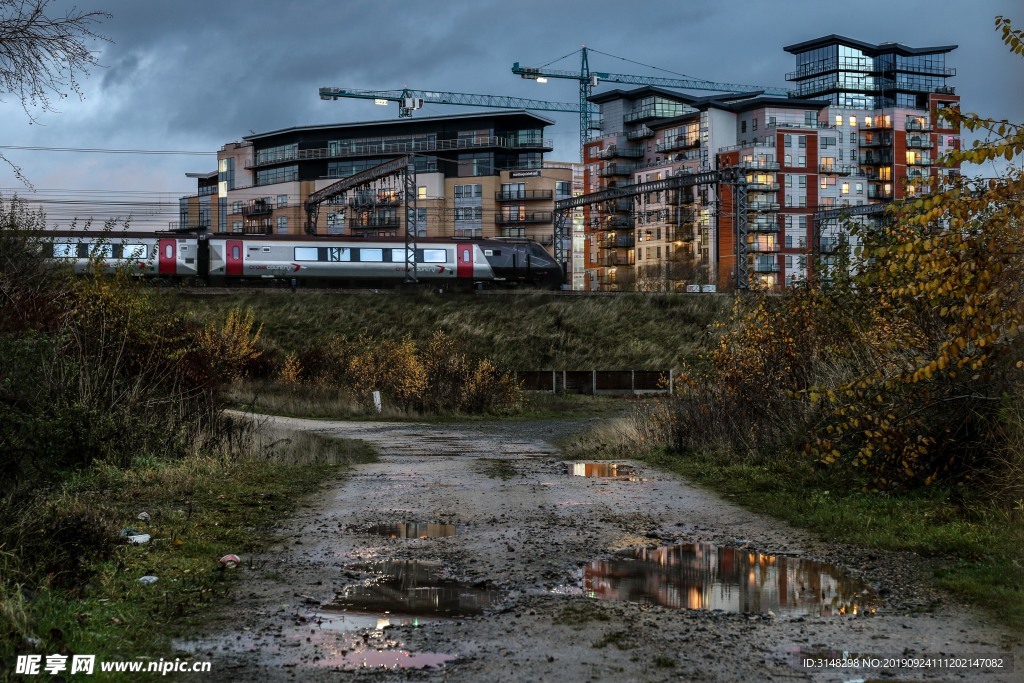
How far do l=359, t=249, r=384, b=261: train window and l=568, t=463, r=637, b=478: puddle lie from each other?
43.5 meters

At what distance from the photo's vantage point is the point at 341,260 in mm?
58312

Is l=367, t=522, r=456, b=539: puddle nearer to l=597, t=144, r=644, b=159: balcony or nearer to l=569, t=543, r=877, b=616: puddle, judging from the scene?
l=569, t=543, r=877, b=616: puddle

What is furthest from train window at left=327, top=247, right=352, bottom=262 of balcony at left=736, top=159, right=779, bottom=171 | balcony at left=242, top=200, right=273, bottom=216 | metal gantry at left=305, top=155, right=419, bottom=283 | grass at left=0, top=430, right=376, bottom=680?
balcony at left=736, top=159, right=779, bottom=171

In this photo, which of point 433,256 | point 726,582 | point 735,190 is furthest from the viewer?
point 433,256

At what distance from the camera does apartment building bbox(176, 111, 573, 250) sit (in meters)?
107

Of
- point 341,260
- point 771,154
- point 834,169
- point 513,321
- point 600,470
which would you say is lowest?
point 600,470

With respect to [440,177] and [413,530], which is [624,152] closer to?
[440,177]

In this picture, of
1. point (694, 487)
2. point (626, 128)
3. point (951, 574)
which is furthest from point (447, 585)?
point (626, 128)

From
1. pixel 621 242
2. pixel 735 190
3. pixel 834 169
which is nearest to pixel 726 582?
pixel 735 190

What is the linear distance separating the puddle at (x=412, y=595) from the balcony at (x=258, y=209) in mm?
107673

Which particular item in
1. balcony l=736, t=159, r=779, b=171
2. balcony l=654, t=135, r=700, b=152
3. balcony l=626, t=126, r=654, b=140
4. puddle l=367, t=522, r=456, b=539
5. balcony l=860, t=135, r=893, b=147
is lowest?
puddle l=367, t=522, r=456, b=539

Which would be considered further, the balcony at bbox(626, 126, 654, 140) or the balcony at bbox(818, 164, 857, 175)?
the balcony at bbox(626, 126, 654, 140)

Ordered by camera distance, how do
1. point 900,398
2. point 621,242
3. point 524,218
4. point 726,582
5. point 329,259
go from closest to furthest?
point 726,582
point 900,398
point 329,259
point 524,218
point 621,242

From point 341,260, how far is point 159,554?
2002 inches
